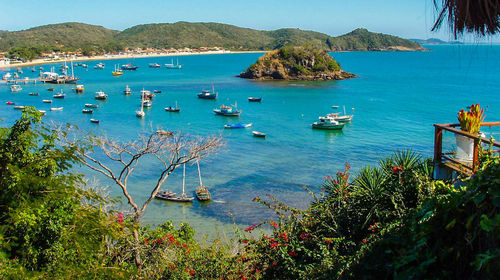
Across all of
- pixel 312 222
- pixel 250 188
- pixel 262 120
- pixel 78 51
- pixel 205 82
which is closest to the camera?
pixel 312 222

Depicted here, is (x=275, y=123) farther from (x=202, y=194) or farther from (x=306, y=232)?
(x=306, y=232)

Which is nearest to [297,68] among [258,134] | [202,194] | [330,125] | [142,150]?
[330,125]

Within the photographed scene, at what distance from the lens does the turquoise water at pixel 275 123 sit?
81.0 ft

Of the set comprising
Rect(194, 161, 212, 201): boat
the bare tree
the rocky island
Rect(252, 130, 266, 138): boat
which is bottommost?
Rect(194, 161, 212, 201): boat

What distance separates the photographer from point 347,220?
26.7 feet

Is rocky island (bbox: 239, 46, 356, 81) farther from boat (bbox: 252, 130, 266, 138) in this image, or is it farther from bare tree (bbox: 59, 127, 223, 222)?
bare tree (bbox: 59, 127, 223, 222)

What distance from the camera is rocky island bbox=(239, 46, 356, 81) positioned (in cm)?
9950

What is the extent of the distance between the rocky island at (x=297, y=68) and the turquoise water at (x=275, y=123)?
6557 mm

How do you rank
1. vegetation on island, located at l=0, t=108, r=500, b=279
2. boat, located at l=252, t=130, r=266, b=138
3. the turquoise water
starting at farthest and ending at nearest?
boat, located at l=252, t=130, r=266, b=138, the turquoise water, vegetation on island, located at l=0, t=108, r=500, b=279

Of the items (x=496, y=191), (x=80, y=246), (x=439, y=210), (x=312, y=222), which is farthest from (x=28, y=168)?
(x=496, y=191)

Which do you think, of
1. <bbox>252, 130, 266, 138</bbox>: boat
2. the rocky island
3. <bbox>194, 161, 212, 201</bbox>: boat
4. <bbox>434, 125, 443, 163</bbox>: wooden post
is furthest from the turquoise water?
the rocky island

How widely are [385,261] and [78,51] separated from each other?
21331cm

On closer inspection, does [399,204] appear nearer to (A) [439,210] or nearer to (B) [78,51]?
(A) [439,210]

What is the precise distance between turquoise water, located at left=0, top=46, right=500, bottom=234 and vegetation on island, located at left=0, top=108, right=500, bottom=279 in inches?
54.7
